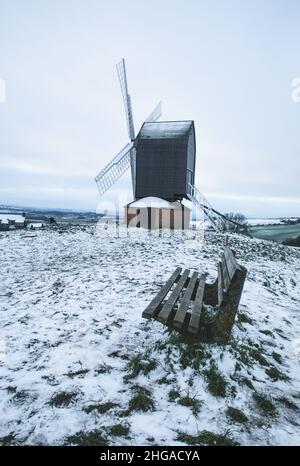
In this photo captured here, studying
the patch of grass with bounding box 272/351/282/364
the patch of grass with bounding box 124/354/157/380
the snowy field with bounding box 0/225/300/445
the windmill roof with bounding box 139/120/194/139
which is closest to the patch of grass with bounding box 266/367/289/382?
the snowy field with bounding box 0/225/300/445

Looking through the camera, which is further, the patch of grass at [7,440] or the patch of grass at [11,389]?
the patch of grass at [11,389]

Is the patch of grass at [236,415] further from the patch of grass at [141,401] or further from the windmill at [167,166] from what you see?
the windmill at [167,166]

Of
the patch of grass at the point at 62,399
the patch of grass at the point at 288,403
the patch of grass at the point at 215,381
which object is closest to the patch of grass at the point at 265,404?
the patch of grass at the point at 288,403

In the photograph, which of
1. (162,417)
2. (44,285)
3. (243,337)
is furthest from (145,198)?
(162,417)

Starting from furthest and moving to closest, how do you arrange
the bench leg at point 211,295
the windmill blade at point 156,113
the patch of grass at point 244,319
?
the windmill blade at point 156,113
the bench leg at point 211,295
the patch of grass at point 244,319

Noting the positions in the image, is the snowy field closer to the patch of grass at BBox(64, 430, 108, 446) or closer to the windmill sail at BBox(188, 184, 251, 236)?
the patch of grass at BBox(64, 430, 108, 446)

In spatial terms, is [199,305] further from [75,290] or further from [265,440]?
[75,290]

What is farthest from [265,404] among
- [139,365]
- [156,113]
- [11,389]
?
[156,113]

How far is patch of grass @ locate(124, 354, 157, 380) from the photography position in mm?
3207

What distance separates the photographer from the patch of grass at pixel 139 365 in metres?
3.21

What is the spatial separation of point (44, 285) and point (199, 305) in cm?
442

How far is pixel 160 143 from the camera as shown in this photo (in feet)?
70.3

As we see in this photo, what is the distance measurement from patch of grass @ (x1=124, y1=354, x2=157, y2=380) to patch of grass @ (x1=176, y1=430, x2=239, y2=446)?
3.01 feet

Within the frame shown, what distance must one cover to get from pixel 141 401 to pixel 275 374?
1.80 meters
